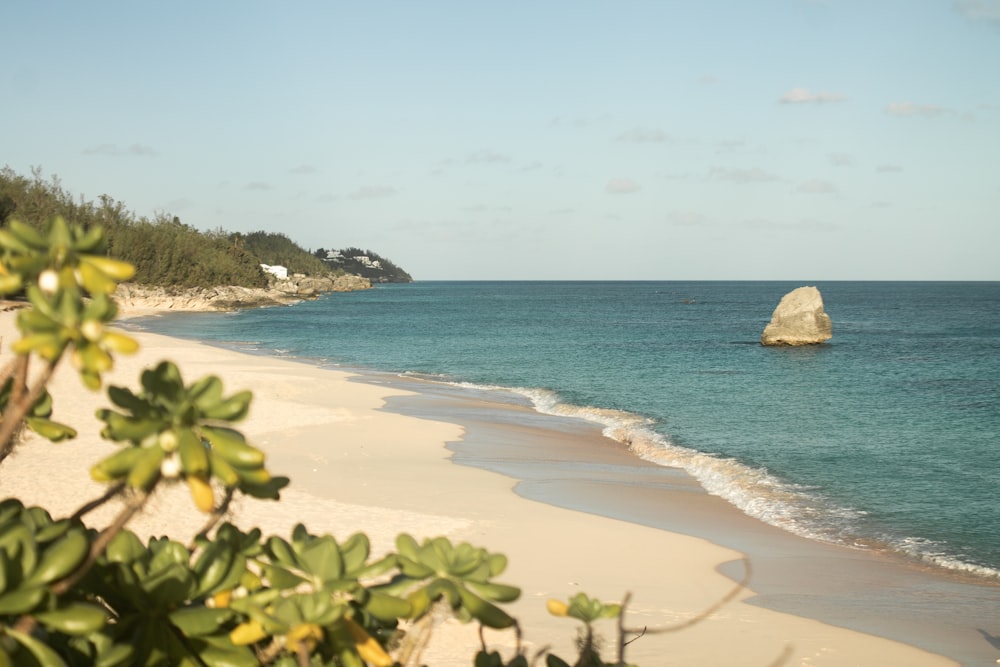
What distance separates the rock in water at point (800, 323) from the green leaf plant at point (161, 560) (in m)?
49.4

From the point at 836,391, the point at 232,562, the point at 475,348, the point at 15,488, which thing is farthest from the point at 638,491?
the point at 475,348

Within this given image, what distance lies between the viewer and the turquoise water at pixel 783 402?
14.7m

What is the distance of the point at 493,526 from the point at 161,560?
404 inches

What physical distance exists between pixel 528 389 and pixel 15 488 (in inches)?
795

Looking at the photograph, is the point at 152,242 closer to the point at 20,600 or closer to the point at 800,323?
the point at 800,323

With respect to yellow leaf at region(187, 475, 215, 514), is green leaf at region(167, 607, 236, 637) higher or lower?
lower

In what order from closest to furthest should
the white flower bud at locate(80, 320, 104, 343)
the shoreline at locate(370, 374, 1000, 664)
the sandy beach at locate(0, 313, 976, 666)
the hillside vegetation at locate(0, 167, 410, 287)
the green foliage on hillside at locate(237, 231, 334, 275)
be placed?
the white flower bud at locate(80, 320, 104, 343) < the sandy beach at locate(0, 313, 976, 666) < the shoreline at locate(370, 374, 1000, 664) < the hillside vegetation at locate(0, 167, 410, 287) < the green foliage on hillside at locate(237, 231, 334, 275)

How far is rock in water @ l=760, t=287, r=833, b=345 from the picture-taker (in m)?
48.7

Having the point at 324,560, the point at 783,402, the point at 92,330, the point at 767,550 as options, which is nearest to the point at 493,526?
the point at 767,550

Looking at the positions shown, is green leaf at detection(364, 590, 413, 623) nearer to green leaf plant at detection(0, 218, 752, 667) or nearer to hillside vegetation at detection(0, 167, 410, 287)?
green leaf plant at detection(0, 218, 752, 667)

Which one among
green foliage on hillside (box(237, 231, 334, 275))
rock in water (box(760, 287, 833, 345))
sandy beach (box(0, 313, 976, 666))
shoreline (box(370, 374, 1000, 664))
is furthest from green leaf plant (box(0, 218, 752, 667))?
green foliage on hillside (box(237, 231, 334, 275))

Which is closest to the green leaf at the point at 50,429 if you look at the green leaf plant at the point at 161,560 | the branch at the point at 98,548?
the green leaf plant at the point at 161,560

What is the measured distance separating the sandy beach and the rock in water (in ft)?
106

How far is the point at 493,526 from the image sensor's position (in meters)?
11.8
